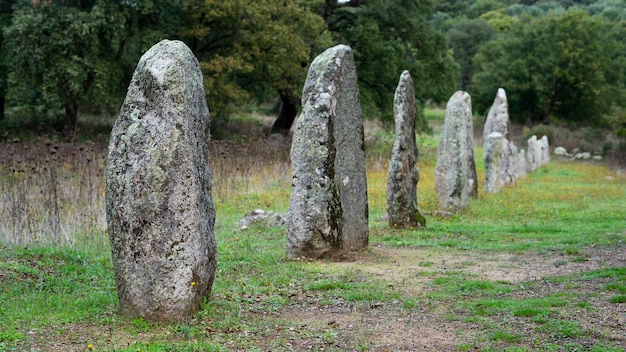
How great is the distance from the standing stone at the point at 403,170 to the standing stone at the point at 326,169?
2.38 m

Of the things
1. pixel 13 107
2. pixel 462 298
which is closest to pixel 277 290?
pixel 462 298

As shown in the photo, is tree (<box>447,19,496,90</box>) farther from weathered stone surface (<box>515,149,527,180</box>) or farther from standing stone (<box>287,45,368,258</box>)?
standing stone (<box>287,45,368,258</box>)

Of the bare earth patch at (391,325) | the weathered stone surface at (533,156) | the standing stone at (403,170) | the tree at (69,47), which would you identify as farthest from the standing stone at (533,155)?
the bare earth patch at (391,325)

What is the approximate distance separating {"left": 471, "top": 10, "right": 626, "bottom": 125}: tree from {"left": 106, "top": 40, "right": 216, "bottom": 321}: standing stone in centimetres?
4845

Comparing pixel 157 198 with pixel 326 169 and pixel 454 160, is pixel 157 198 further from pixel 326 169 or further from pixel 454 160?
pixel 454 160

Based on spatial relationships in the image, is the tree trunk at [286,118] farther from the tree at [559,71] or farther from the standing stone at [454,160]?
the tree at [559,71]

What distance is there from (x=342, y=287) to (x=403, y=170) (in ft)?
17.0

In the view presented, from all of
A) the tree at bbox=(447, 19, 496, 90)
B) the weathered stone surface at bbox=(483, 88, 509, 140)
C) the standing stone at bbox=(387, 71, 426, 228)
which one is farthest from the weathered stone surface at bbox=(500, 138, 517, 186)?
the tree at bbox=(447, 19, 496, 90)

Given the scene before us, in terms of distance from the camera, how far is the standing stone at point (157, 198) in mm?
6633

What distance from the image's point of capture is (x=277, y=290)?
852cm

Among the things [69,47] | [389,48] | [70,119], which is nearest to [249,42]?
[389,48]

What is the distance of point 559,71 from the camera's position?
5212cm

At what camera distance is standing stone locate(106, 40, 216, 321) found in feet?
21.8

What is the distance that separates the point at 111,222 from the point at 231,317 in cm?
147
